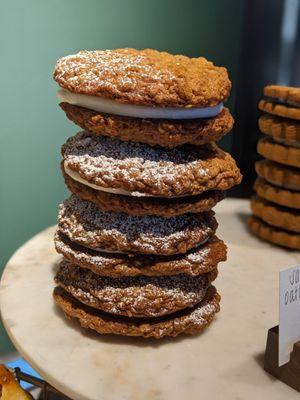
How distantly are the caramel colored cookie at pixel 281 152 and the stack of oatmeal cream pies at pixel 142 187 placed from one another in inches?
21.0

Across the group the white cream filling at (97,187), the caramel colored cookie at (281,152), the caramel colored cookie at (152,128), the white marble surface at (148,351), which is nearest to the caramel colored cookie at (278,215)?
the caramel colored cookie at (281,152)

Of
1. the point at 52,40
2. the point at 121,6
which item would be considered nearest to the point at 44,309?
the point at 52,40

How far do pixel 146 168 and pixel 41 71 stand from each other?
0.89 metres

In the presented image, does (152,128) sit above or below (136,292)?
above

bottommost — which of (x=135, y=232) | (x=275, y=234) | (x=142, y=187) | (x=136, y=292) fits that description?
(x=275, y=234)

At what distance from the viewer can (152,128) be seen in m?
1.06

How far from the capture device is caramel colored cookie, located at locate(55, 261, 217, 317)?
1.14m

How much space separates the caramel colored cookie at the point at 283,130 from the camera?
1668 millimetres

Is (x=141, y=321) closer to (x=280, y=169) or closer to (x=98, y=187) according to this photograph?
(x=98, y=187)

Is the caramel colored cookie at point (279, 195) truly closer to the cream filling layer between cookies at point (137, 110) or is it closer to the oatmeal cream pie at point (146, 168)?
the oatmeal cream pie at point (146, 168)

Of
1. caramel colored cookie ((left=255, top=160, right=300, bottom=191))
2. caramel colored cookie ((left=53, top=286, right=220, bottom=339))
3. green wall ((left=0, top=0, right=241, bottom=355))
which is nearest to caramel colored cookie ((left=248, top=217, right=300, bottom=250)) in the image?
caramel colored cookie ((left=255, top=160, right=300, bottom=191))

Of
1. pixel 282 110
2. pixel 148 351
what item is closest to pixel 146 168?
pixel 148 351

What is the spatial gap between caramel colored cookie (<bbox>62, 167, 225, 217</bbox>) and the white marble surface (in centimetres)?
29

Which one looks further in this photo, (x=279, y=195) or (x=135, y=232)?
(x=279, y=195)
